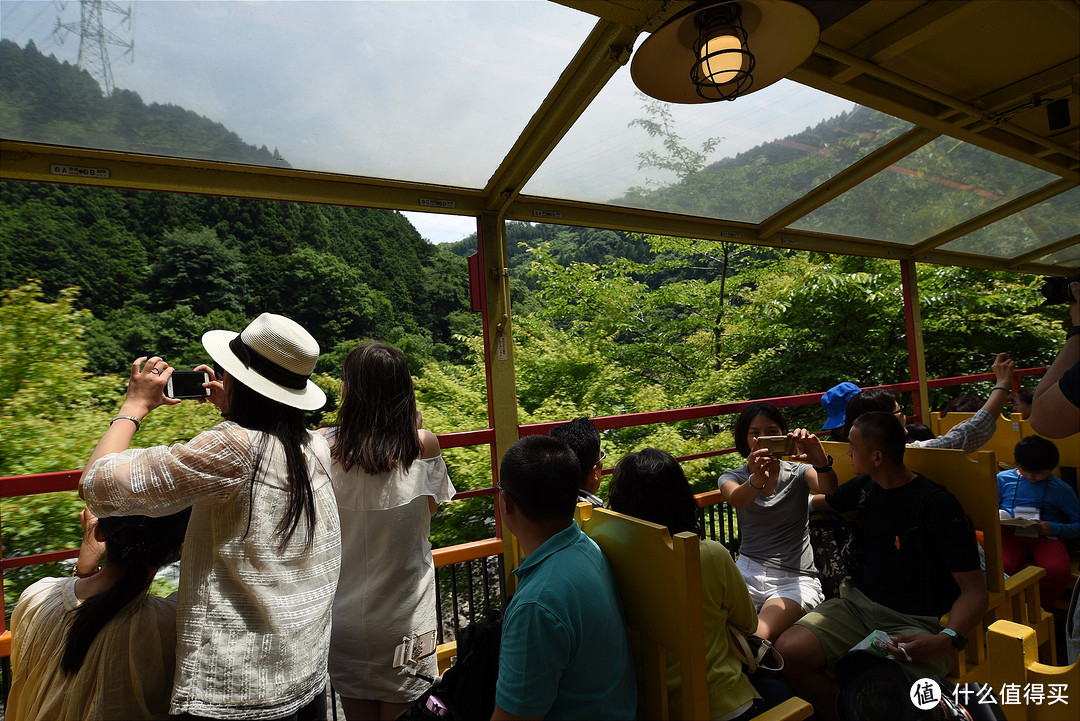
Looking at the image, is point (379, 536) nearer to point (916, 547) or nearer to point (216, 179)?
point (216, 179)

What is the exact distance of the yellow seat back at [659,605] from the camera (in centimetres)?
139

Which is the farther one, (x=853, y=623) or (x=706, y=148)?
(x=706, y=148)

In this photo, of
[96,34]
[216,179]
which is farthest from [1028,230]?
[96,34]

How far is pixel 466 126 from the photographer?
2.60 meters

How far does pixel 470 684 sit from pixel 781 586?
1587mm

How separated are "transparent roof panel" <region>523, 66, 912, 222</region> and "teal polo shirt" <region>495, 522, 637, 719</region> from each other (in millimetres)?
2004

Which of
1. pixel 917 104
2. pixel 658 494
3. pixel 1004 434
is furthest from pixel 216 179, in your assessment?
pixel 1004 434

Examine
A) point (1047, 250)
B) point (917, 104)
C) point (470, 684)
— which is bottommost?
point (470, 684)

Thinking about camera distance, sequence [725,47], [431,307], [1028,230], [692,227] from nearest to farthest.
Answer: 1. [725,47]
2. [692,227]
3. [1028,230]
4. [431,307]

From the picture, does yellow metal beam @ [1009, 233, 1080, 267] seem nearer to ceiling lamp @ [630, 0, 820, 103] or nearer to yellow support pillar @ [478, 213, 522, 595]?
ceiling lamp @ [630, 0, 820, 103]

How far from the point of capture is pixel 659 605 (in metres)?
1.47

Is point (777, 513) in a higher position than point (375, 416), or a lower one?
lower

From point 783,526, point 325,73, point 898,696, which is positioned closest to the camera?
point 898,696

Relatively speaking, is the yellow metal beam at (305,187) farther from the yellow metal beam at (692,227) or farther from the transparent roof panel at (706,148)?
the transparent roof panel at (706,148)
